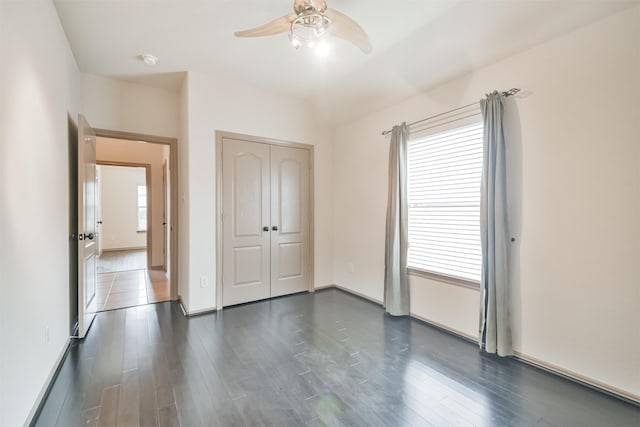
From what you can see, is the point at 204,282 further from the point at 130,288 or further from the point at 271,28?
the point at 271,28

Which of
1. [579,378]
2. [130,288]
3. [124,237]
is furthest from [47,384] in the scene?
[124,237]

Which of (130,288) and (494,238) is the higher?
(494,238)

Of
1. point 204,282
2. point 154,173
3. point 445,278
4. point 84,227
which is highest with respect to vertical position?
point 154,173

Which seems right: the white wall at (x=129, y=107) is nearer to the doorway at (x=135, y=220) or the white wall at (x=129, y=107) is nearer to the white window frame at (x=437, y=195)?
the doorway at (x=135, y=220)

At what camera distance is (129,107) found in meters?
3.50

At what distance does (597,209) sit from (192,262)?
364 centimetres

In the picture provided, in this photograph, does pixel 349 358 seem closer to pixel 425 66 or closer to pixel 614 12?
pixel 425 66

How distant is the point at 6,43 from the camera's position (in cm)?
143

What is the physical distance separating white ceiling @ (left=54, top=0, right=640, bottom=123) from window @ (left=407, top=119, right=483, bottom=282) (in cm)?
64

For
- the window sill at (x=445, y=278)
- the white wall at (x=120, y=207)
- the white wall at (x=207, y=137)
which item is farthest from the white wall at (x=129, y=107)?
the white wall at (x=120, y=207)

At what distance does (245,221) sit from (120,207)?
23.2 feet

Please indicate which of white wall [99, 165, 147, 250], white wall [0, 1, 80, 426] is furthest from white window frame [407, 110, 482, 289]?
white wall [99, 165, 147, 250]

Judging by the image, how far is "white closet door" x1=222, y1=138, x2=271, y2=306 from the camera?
3.57 m

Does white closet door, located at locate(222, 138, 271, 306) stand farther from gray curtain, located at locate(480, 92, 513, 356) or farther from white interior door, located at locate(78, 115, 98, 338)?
gray curtain, located at locate(480, 92, 513, 356)
